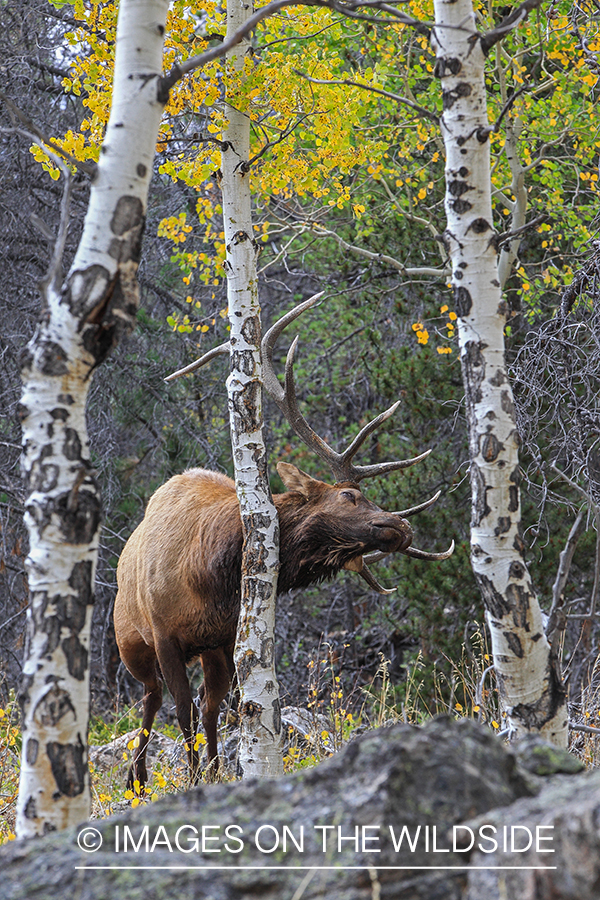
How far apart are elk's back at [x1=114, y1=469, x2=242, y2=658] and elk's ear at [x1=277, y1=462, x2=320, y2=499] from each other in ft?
1.12

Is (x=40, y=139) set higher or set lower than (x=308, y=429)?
higher

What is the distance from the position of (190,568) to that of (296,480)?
0.78 meters

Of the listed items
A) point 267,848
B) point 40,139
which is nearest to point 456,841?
point 267,848

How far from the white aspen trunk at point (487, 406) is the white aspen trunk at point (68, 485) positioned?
1.19 m

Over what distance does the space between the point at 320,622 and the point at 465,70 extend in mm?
7031

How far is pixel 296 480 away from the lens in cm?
488

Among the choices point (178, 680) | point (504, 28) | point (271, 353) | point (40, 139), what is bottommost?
point (178, 680)

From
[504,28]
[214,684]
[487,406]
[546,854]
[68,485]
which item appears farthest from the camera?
[214,684]

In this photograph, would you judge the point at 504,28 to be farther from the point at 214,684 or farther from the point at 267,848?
the point at 214,684

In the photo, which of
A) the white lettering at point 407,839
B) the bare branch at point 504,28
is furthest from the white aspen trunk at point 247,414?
the white lettering at point 407,839

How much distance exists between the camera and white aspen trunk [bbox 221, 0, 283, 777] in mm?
4035

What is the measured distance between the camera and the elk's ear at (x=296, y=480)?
4840 millimetres

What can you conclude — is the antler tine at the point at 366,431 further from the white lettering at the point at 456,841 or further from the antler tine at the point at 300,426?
the white lettering at the point at 456,841

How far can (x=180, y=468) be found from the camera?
27.0 feet
